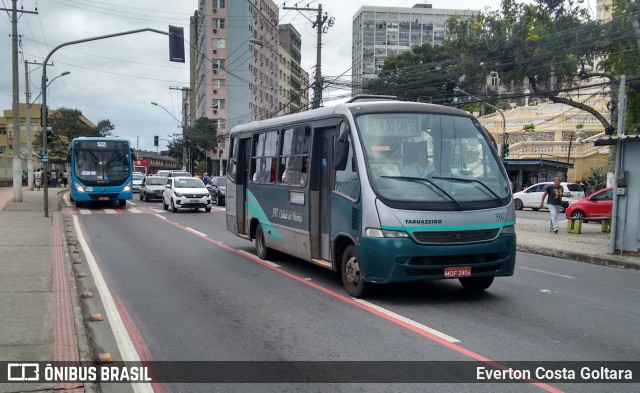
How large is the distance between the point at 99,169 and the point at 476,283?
2249 cm

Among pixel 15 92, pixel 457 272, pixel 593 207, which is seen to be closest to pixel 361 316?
pixel 457 272

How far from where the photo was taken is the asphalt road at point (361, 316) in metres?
5.91

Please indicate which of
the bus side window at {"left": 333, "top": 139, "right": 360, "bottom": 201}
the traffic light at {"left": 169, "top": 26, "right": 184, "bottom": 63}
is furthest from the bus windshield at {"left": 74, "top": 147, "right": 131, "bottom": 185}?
the bus side window at {"left": 333, "top": 139, "right": 360, "bottom": 201}

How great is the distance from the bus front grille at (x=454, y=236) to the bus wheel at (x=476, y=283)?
1012 mm

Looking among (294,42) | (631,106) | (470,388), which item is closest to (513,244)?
(470,388)

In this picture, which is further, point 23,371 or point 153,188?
point 153,188

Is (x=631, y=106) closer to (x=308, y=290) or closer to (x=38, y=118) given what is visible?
(x=308, y=290)

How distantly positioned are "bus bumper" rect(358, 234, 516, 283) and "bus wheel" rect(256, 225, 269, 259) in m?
4.60

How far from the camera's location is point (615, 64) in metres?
24.8

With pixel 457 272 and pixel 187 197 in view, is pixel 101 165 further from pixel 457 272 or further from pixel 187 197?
pixel 457 272

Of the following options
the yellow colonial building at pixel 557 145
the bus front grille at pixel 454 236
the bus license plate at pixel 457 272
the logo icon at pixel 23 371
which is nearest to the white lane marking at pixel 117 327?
the logo icon at pixel 23 371

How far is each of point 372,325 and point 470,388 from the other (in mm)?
2101

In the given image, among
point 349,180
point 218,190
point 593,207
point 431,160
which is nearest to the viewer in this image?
point 431,160

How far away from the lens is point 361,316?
7.37 metres
